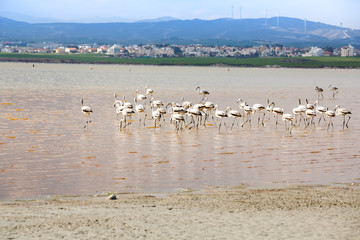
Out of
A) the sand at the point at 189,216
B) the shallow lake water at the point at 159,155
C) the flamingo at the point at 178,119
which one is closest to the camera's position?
the sand at the point at 189,216

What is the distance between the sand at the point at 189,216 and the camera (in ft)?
33.7

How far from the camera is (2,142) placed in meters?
22.3

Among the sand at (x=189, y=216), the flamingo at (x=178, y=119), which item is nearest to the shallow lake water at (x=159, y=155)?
the flamingo at (x=178, y=119)

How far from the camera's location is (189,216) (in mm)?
11570

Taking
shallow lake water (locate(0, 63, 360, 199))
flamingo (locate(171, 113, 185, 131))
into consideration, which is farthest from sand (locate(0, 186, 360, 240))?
flamingo (locate(171, 113, 185, 131))

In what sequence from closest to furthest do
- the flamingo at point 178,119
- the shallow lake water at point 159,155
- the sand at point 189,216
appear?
the sand at point 189,216 < the shallow lake water at point 159,155 < the flamingo at point 178,119

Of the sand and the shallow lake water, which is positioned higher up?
the sand

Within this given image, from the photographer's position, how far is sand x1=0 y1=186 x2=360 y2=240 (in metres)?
10.3

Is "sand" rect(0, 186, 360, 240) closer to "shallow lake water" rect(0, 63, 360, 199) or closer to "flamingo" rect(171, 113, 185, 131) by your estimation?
"shallow lake water" rect(0, 63, 360, 199)

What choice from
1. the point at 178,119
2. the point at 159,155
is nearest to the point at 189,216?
the point at 159,155

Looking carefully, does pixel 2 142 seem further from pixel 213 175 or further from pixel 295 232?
pixel 295 232

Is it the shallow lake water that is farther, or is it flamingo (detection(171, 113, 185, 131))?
flamingo (detection(171, 113, 185, 131))

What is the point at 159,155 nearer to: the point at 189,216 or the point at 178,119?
the point at 178,119

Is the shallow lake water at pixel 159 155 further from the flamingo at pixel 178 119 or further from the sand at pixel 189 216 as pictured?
the sand at pixel 189 216
